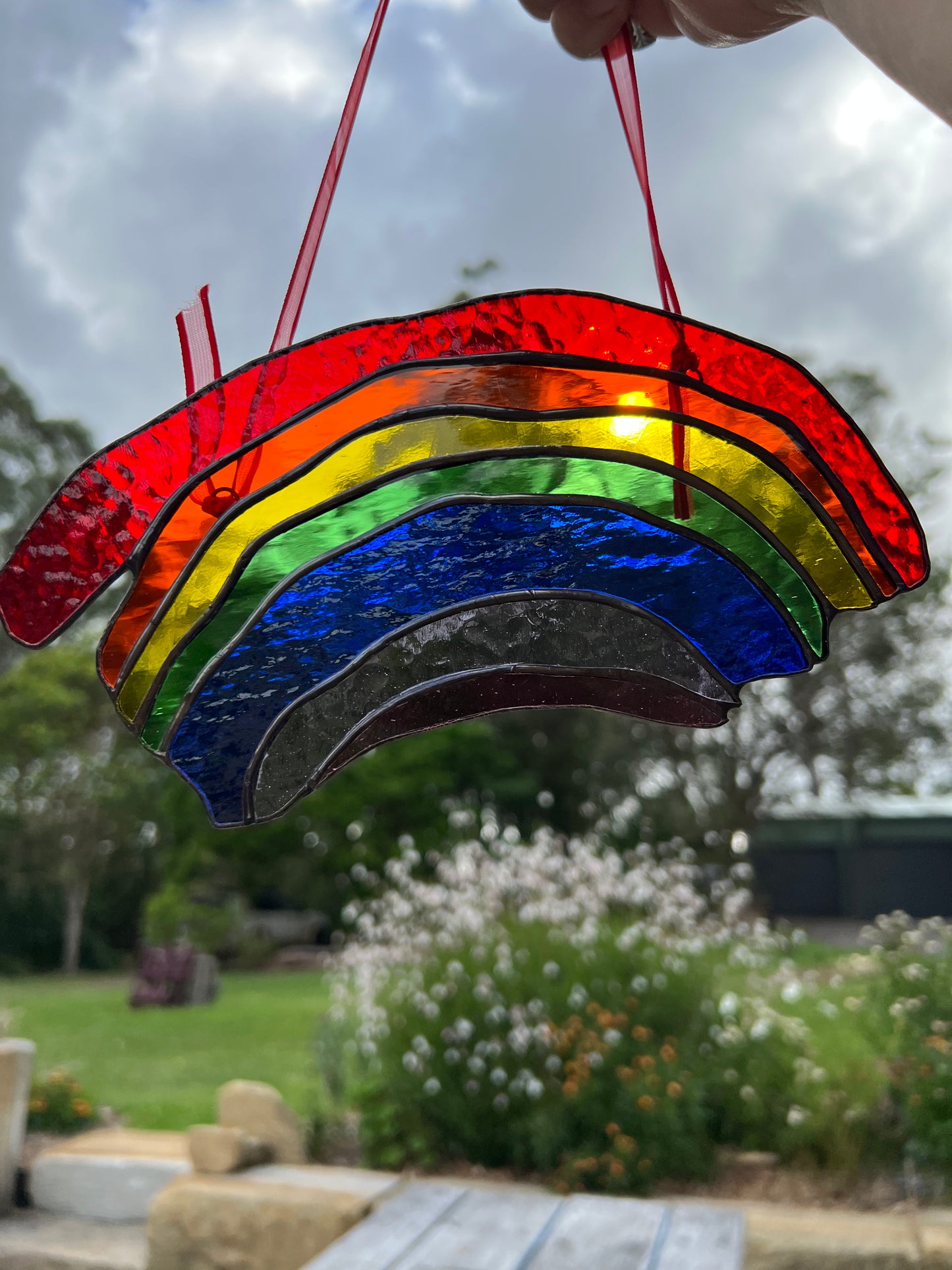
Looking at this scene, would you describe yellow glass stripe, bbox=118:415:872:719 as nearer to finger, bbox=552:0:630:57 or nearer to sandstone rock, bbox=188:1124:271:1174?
finger, bbox=552:0:630:57

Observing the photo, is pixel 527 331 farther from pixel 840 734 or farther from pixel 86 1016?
pixel 840 734

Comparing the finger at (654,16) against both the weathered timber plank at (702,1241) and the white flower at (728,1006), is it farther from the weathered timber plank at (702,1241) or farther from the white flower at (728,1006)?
the white flower at (728,1006)

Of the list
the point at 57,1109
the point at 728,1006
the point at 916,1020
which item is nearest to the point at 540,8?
the point at 728,1006

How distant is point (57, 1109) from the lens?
4.97 meters

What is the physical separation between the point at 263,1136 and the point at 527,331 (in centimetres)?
392

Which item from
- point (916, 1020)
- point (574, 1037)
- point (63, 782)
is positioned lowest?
point (574, 1037)

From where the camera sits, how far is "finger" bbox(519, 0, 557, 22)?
2.69 ft

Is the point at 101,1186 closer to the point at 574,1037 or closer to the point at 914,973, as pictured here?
the point at 574,1037

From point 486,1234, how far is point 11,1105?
287 cm

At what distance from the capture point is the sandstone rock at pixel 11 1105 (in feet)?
13.5

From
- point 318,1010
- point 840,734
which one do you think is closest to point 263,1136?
point 318,1010

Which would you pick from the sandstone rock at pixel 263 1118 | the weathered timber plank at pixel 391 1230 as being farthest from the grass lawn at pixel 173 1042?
the weathered timber plank at pixel 391 1230

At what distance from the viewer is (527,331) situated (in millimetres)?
525

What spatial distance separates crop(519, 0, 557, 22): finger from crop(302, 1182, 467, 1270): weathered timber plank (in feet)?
7.06
